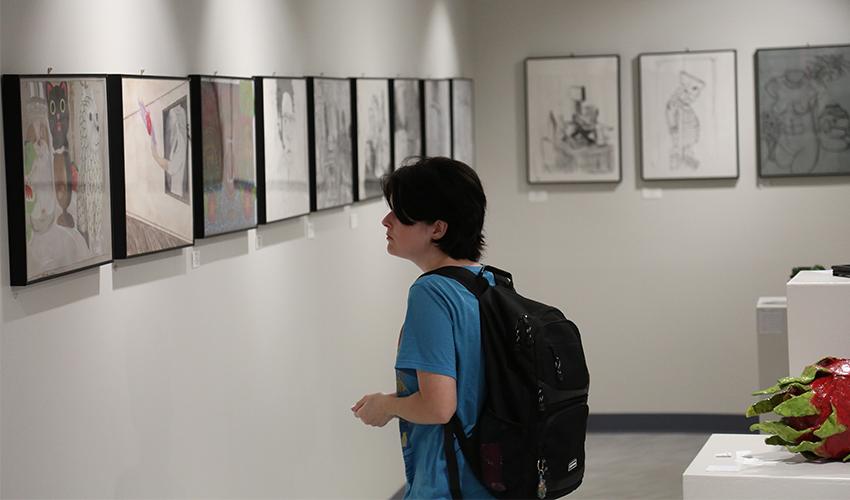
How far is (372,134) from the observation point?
6195 millimetres

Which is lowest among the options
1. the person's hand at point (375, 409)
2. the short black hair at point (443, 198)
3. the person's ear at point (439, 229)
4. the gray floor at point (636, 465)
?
the gray floor at point (636, 465)

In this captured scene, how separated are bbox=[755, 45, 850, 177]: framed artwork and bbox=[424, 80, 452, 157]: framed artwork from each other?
2383 millimetres

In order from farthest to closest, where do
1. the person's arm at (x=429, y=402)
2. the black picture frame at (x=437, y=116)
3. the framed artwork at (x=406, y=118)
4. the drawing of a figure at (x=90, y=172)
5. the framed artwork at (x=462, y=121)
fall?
the framed artwork at (x=462, y=121) → the black picture frame at (x=437, y=116) → the framed artwork at (x=406, y=118) → the drawing of a figure at (x=90, y=172) → the person's arm at (x=429, y=402)

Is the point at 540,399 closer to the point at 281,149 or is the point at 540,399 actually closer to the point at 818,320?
the point at 818,320

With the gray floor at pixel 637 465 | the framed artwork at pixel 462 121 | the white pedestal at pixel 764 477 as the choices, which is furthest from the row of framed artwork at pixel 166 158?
the gray floor at pixel 637 465

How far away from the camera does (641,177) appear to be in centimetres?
898

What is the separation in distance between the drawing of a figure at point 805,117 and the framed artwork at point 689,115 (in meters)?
0.26

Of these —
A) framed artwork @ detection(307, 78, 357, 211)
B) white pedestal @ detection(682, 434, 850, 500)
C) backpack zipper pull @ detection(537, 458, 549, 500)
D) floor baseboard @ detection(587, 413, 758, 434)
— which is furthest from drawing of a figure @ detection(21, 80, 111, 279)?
floor baseboard @ detection(587, 413, 758, 434)

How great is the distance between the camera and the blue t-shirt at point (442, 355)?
2.54 meters

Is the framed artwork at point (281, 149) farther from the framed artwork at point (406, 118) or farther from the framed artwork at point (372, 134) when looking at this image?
the framed artwork at point (406, 118)

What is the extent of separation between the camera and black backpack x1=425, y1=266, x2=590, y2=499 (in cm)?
255

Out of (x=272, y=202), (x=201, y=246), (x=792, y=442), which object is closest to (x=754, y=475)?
(x=792, y=442)

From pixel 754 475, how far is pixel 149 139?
1906mm

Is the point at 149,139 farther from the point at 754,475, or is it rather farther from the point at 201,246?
the point at 754,475
